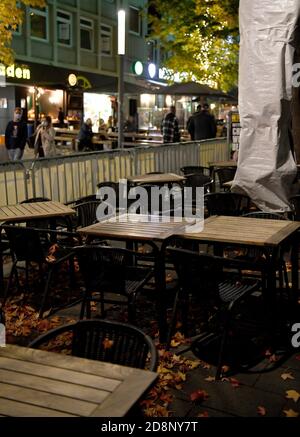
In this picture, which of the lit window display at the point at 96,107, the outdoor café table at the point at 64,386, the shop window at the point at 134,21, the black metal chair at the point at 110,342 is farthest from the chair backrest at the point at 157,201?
the shop window at the point at 134,21

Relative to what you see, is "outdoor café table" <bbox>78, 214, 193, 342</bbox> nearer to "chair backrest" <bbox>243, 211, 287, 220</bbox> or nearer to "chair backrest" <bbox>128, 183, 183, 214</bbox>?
"chair backrest" <bbox>243, 211, 287, 220</bbox>

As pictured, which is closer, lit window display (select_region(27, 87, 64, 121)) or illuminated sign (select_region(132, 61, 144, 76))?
illuminated sign (select_region(132, 61, 144, 76))

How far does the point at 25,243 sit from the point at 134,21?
110ft

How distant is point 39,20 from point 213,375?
28108mm

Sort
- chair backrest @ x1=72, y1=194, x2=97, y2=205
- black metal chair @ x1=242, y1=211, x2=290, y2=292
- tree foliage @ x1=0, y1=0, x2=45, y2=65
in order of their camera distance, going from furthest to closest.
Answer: tree foliage @ x1=0, y1=0, x2=45, y2=65 → chair backrest @ x1=72, y1=194, x2=97, y2=205 → black metal chair @ x1=242, y1=211, x2=290, y2=292

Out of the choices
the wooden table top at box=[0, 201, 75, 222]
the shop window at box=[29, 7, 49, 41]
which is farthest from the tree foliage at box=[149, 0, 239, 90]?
the wooden table top at box=[0, 201, 75, 222]

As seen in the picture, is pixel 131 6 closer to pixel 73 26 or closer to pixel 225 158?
pixel 73 26

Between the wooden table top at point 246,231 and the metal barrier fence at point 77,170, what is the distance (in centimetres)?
356

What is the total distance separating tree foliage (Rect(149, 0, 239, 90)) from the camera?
16.4 m

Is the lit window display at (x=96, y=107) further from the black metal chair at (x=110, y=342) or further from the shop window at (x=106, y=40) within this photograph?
the black metal chair at (x=110, y=342)

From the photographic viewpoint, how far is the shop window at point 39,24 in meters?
28.8

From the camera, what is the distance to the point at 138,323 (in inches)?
223

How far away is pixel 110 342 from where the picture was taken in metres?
3.25

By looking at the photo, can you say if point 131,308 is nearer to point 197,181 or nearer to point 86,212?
point 86,212
